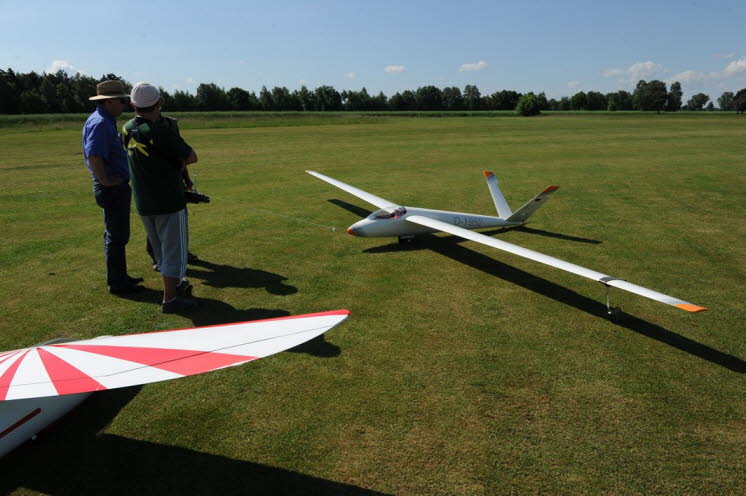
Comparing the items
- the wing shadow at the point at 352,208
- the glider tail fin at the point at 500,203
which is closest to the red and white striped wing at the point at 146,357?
the glider tail fin at the point at 500,203

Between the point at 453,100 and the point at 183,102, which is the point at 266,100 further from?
the point at 453,100

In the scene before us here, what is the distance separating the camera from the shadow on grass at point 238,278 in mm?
7539

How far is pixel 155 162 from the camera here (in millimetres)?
5484

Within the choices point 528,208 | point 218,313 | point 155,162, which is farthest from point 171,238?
point 528,208

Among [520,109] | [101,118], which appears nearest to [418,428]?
[101,118]

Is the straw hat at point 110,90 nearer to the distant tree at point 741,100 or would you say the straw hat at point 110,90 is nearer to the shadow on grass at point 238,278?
the shadow on grass at point 238,278

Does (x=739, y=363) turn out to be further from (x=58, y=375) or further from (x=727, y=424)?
(x=58, y=375)

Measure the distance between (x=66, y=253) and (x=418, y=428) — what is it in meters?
8.79

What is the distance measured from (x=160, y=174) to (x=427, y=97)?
170 meters

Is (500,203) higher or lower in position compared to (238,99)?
lower

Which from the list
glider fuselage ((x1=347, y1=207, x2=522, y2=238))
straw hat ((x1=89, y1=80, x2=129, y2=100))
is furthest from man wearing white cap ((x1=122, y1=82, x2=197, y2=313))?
glider fuselage ((x1=347, y1=207, x2=522, y2=238))

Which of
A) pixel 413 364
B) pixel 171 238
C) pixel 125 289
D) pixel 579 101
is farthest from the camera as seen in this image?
pixel 579 101

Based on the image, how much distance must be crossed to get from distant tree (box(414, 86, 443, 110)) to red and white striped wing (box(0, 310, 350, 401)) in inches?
6725

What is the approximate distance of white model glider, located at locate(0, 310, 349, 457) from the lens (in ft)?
8.49
